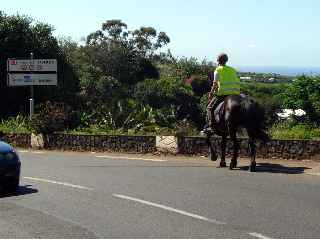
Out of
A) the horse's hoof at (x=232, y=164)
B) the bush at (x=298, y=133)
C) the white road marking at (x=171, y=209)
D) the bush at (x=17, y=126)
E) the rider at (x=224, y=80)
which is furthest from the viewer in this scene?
the bush at (x=17, y=126)

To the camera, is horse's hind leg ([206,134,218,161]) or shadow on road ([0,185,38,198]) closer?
shadow on road ([0,185,38,198])

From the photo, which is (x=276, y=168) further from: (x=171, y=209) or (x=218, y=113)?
(x=171, y=209)

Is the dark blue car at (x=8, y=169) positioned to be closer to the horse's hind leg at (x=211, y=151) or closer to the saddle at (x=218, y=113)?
the saddle at (x=218, y=113)

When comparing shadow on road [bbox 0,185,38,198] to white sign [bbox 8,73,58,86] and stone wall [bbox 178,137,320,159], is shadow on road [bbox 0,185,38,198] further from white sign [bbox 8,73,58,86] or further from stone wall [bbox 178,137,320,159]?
white sign [bbox 8,73,58,86]

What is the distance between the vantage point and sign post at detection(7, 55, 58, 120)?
2380 centimetres

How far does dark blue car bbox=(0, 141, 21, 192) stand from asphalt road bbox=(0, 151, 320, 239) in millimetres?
279

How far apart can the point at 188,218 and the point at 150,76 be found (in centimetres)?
7305

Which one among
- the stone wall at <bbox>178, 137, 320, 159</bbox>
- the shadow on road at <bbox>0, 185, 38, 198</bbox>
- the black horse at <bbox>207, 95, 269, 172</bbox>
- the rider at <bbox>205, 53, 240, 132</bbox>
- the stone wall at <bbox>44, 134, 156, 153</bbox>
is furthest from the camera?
the stone wall at <bbox>44, 134, 156, 153</bbox>

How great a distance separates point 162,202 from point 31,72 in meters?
14.9

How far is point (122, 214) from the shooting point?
9.33 metres

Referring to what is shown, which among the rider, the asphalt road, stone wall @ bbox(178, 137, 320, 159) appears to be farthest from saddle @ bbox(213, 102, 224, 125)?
stone wall @ bbox(178, 137, 320, 159)

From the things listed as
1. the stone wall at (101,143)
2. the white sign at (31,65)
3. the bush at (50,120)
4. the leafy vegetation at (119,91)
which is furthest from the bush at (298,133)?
the white sign at (31,65)

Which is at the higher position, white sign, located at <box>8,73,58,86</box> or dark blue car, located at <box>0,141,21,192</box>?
white sign, located at <box>8,73,58,86</box>

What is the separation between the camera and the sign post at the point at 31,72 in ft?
78.1
